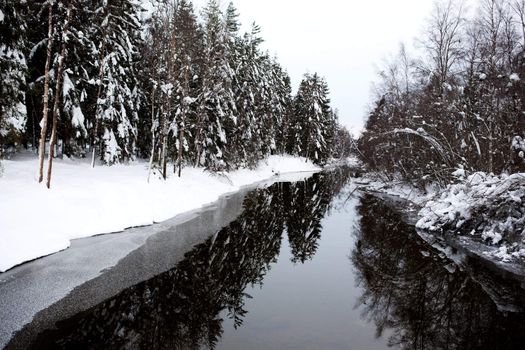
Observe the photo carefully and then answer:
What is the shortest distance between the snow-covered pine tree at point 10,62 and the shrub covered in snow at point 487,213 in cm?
1827

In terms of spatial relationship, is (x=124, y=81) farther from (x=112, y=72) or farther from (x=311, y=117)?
(x=311, y=117)

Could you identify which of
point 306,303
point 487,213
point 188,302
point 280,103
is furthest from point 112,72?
point 280,103

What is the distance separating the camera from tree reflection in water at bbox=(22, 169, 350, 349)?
17.3 ft

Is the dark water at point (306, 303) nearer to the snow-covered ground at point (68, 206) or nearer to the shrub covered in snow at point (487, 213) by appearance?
the shrub covered in snow at point (487, 213)

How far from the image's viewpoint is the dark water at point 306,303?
558cm

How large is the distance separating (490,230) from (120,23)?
2425cm

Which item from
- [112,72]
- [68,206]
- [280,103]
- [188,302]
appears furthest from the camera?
[280,103]

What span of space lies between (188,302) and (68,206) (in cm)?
713

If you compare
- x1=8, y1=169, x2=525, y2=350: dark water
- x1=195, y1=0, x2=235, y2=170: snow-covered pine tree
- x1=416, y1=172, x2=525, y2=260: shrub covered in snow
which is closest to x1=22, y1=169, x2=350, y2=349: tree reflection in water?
x1=8, y1=169, x2=525, y2=350: dark water

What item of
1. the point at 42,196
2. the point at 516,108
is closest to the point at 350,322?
the point at 42,196

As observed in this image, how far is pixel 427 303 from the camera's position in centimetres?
738

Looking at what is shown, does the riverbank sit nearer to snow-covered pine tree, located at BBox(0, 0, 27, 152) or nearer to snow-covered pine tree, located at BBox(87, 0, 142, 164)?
snow-covered pine tree, located at BBox(0, 0, 27, 152)

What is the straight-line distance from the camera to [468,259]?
10.2 metres

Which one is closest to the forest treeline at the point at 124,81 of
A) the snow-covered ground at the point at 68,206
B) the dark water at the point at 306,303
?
the snow-covered ground at the point at 68,206
